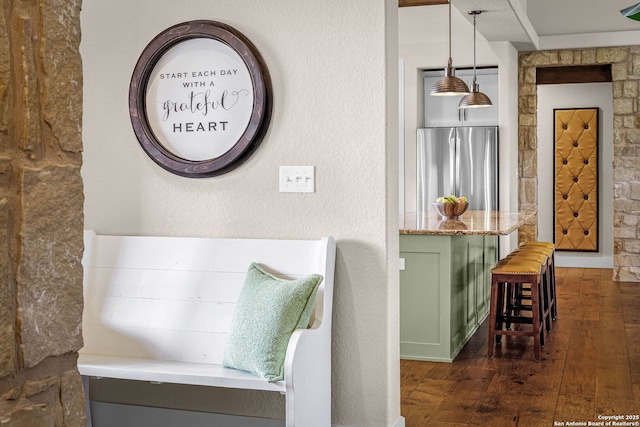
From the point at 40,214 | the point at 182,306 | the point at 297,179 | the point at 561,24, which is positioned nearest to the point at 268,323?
the point at 182,306

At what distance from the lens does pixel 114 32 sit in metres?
3.48

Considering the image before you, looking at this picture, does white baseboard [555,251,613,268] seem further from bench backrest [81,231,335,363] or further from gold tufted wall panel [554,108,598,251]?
bench backrest [81,231,335,363]

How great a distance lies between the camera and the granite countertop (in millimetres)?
4695

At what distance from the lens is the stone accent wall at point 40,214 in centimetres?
105

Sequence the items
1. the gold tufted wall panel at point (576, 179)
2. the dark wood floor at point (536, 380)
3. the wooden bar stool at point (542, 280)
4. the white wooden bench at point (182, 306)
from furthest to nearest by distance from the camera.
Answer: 1. the gold tufted wall panel at point (576, 179)
2. the wooden bar stool at point (542, 280)
3. the dark wood floor at point (536, 380)
4. the white wooden bench at point (182, 306)

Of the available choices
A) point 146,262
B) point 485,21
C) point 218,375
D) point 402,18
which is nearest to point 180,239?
point 146,262

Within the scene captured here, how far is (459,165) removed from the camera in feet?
25.0

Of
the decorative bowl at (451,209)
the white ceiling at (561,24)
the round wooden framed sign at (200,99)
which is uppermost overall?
the white ceiling at (561,24)

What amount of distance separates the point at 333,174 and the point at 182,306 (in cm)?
85

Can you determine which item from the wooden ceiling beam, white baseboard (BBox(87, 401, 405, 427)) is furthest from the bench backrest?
the wooden ceiling beam

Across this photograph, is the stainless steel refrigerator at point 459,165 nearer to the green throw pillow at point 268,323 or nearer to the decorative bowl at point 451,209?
the decorative bowl at point 451,209

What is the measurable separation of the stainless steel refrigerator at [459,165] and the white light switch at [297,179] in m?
4.61

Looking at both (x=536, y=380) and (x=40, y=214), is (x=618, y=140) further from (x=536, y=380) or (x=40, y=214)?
(x=40, y=214)

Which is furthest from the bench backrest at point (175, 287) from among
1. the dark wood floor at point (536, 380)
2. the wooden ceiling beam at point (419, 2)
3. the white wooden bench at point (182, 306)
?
the wooden ceiling beam at point (419, 2)
